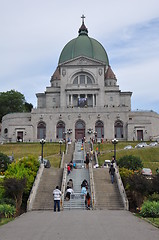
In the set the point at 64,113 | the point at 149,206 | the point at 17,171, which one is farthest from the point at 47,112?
the point at 149,206

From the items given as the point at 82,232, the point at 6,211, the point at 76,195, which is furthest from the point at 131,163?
the point at 82,232

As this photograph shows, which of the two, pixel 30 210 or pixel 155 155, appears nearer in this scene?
pixel 30 210

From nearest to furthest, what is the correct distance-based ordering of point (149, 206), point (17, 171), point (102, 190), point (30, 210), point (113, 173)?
point (149, 206) < point (30, 210) < point (102, 190) < point (113, 173) < point (17, 171)

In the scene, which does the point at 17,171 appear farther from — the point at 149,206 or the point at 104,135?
the point at 104,135

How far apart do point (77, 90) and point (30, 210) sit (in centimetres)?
5182

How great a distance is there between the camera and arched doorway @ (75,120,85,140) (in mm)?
61312

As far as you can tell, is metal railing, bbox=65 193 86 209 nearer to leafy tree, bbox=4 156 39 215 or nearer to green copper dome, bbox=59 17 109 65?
leafy tree, bbox=4 156 39 215

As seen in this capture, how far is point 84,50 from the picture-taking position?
77.0 m

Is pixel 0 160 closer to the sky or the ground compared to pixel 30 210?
closer to the sky

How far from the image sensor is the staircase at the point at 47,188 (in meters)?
21.3

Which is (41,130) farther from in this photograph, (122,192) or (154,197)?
(154,197)

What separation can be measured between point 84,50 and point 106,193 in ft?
193

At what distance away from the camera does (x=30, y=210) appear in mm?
20531

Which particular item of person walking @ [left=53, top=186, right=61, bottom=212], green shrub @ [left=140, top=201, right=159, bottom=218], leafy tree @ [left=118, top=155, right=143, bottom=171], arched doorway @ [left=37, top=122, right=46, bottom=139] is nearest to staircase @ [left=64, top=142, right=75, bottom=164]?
leafy tree @ [left=118, top=155, right=143, bottom=171]
